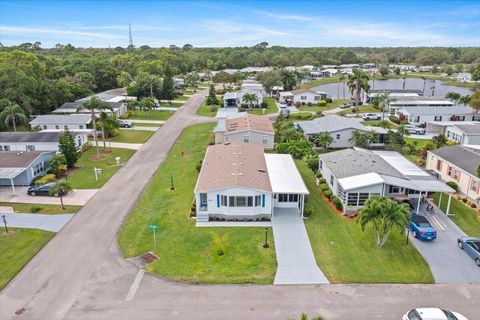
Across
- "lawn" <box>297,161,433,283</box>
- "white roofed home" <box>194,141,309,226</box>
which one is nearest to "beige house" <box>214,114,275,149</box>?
"white roofed home" <box>194,141,309,226</box>

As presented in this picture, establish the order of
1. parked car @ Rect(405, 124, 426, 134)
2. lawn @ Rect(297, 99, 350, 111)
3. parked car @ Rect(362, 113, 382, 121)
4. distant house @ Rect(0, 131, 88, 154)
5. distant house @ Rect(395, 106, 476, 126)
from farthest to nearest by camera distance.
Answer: lawn @ Rect(297, 99, 350, 111), parked car @ Rect(362, 113, 382, 121), distant house @ Rect(395, 106, 476, 126), parked car @ Rect(405, 124, 426, 134), distant house @ Rect(0, 131, 88, 154)

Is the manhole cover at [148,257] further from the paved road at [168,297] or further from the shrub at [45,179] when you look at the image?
the shrub at [45,179]

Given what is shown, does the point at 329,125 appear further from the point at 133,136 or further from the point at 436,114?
the point at 133,136

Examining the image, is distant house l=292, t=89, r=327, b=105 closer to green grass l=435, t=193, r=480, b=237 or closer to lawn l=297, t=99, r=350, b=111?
lawn l=297, t=99, r=350, b=111

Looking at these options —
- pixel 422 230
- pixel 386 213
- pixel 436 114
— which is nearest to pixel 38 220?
pixel 386 213

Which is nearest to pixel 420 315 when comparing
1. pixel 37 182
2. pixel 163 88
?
pixel 37 182

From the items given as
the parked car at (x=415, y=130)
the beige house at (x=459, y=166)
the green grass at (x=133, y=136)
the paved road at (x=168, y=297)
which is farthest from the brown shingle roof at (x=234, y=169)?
the parked car at (x=415, y=130)
